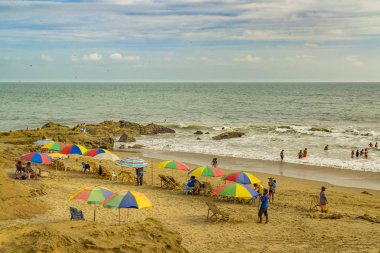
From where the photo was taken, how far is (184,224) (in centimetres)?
1434

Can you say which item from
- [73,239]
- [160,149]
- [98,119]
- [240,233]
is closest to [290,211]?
[240,233]

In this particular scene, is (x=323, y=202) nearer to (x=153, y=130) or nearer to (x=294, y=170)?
(x=294, y=170)

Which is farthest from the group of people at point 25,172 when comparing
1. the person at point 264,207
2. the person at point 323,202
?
the person at point 323,202

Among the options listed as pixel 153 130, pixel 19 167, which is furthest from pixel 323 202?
pixel 153 130

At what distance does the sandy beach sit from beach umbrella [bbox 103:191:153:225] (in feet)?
1.73

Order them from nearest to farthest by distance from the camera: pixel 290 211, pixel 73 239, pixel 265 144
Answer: pixel 73 239 < pixel 290 211 < pixel 265 144

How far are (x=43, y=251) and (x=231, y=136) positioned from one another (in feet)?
116

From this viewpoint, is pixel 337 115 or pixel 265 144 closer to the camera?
pixel 265 144

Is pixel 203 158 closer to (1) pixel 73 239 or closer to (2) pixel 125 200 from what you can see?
(2) pixel 125 200

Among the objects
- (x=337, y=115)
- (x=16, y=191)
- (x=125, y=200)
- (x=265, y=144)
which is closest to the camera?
(x=125, y=200)

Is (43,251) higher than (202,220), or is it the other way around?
(43,251)

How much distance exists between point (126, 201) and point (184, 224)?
109 inches

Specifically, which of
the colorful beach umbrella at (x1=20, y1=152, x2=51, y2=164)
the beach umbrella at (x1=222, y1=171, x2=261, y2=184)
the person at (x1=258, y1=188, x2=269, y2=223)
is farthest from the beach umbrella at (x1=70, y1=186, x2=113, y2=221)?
the colorful beach umbrella at (x1=20, y1=152, x2=51, y2=164)

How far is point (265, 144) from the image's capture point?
39312 millimetres
